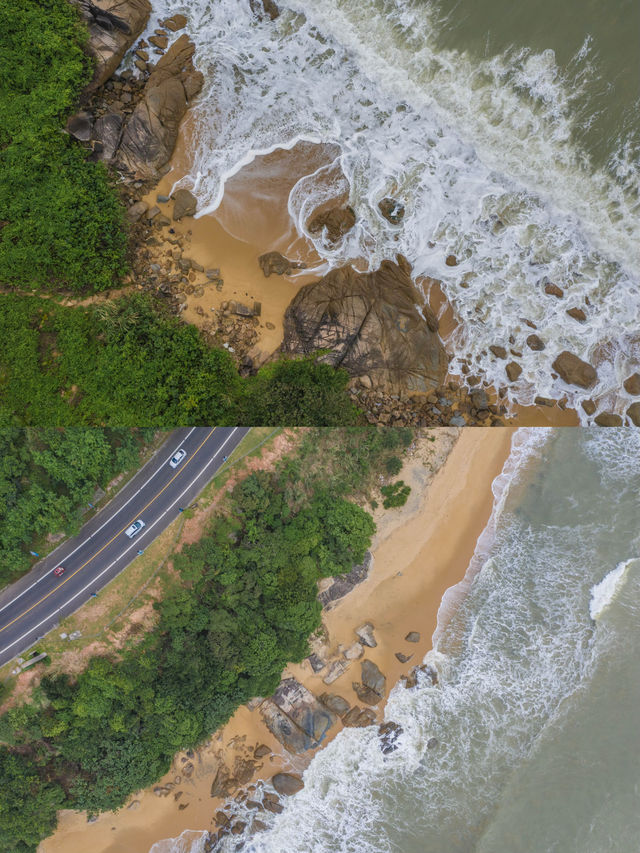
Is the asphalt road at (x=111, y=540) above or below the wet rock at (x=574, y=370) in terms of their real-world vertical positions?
below

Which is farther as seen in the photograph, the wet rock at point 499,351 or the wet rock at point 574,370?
the wet rock at point 499,351

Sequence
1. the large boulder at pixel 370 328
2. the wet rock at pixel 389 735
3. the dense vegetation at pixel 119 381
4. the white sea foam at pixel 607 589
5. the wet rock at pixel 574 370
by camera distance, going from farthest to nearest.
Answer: the wet rock at pixel 389 735
the white sea foam at pixel 607 589
the wet rock at pixel 574 370
the large boulder at pixel 370 328
the dense vegetation at pixel 119 381

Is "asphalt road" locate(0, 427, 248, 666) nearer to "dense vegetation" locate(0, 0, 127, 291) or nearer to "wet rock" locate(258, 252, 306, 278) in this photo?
"wet rock" locate(258, 252, 306, 278)

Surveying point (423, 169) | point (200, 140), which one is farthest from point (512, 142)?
point (200, 140)

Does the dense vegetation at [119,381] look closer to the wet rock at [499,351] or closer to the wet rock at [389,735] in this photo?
the wet rock at [499,351]

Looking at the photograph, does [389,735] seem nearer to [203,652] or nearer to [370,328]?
[203,652]

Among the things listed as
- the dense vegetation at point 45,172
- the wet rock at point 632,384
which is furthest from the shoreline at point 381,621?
the dense vegetation at point 45,172
